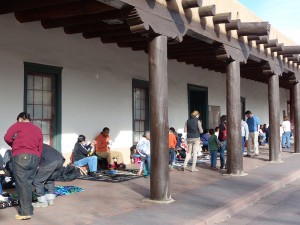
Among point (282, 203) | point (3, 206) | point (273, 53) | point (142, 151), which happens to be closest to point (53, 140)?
point (142, 151)

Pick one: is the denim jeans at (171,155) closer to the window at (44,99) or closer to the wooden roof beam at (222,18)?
the window at (44,99)

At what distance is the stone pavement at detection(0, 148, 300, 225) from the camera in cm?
617

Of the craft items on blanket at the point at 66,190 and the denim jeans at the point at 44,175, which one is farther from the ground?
the denim jeans at the point at 44,175

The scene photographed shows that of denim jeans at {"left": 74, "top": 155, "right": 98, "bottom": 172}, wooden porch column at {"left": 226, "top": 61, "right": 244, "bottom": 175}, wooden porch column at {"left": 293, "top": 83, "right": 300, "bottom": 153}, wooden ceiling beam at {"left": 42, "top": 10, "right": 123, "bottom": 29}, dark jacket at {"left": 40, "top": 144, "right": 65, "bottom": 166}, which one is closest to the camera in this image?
dark jacket at {"left": 40, "top": 144, "right": 65, "bottom": 166}

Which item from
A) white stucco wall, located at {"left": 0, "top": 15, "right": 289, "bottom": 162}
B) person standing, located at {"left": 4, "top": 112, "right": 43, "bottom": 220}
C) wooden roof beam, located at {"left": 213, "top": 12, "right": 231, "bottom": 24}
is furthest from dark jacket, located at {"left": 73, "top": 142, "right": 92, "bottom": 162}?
wooden roof beam, located at {"left": 213, "top": 12, "right": 231, "bottom": 24}

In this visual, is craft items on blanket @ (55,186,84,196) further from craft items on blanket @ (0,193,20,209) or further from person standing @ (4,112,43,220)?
person standing @ (4,112,43,220)

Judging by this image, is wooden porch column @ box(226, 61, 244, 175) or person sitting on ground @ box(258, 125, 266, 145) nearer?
wooden porch column @ box(226, 61, 244, 175)

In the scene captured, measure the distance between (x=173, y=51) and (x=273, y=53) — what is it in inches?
154

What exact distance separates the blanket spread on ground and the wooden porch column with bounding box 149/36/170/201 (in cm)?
246

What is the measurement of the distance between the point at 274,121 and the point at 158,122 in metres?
7.81

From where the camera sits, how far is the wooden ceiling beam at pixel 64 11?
7.73 meters

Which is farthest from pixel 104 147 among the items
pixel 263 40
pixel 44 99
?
pixel 263 40

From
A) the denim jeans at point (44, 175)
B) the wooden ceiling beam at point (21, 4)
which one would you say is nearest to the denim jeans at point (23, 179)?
the denim jeans at point (44, 175)

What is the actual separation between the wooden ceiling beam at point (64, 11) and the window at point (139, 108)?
507 centimetres
